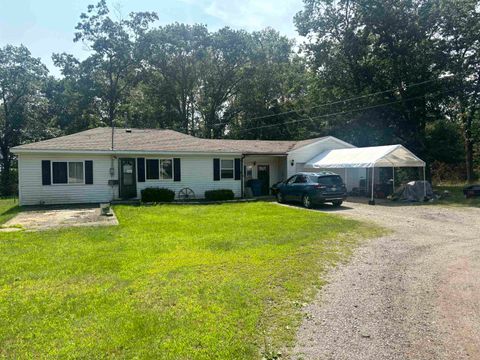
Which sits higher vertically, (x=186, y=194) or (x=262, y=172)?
(x=262, y=172)

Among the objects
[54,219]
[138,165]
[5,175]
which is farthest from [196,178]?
[5,175]

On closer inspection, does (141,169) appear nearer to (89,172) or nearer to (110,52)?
(89,172)

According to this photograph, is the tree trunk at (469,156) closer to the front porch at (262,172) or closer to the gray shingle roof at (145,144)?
the gray shingle roof at (145,144)

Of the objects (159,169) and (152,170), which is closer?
(152,170)

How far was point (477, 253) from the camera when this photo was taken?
716 cm

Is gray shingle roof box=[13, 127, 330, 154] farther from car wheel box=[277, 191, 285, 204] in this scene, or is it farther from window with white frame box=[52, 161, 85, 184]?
car wheel box=[277, 191, 285, 204]

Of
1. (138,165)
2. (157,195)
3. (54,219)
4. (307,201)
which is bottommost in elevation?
(54,219)

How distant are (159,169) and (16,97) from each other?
2363 cm

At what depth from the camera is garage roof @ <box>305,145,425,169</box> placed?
17520 millimetres

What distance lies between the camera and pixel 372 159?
17562 millimetres

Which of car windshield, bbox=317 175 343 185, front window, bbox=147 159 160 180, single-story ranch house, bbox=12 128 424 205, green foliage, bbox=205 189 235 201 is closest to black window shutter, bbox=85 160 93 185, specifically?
single-story ranch house, bbox=12 128 424 205

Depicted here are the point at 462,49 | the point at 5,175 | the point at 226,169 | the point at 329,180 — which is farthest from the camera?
the point at 5,175

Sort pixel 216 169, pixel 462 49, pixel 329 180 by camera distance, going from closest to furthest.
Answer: pixel 329 180
pixel 216 169
pixel 462 49

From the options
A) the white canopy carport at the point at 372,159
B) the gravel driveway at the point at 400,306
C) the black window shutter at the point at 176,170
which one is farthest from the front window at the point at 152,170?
the gravel driveway at the point at 400,306
